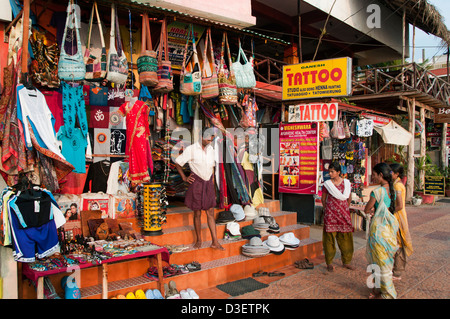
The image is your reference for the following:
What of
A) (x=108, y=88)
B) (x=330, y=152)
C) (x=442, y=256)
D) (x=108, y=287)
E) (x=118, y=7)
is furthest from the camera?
(x=330, y=152)

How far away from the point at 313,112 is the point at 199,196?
12.7ft

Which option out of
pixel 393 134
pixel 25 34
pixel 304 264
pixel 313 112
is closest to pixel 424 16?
pixel 393 134

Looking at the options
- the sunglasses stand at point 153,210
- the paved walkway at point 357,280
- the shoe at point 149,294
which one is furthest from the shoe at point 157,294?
the sunglasses stand at point 153,210

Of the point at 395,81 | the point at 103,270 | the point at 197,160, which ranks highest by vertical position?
the point at 395,81

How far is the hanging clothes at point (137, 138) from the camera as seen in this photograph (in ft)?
18.8

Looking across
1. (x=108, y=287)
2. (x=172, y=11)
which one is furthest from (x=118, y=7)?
(x=108, y=287)

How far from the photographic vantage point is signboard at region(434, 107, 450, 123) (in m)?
17.3

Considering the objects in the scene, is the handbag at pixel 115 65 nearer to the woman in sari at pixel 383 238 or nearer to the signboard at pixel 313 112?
the woman in sari at pixel 383 238

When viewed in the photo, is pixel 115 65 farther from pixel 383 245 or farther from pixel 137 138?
pixel 383 245

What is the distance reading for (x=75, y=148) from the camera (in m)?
5.66

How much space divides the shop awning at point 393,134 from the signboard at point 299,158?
4711 millimetres

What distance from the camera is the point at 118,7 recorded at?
5.50 metres
